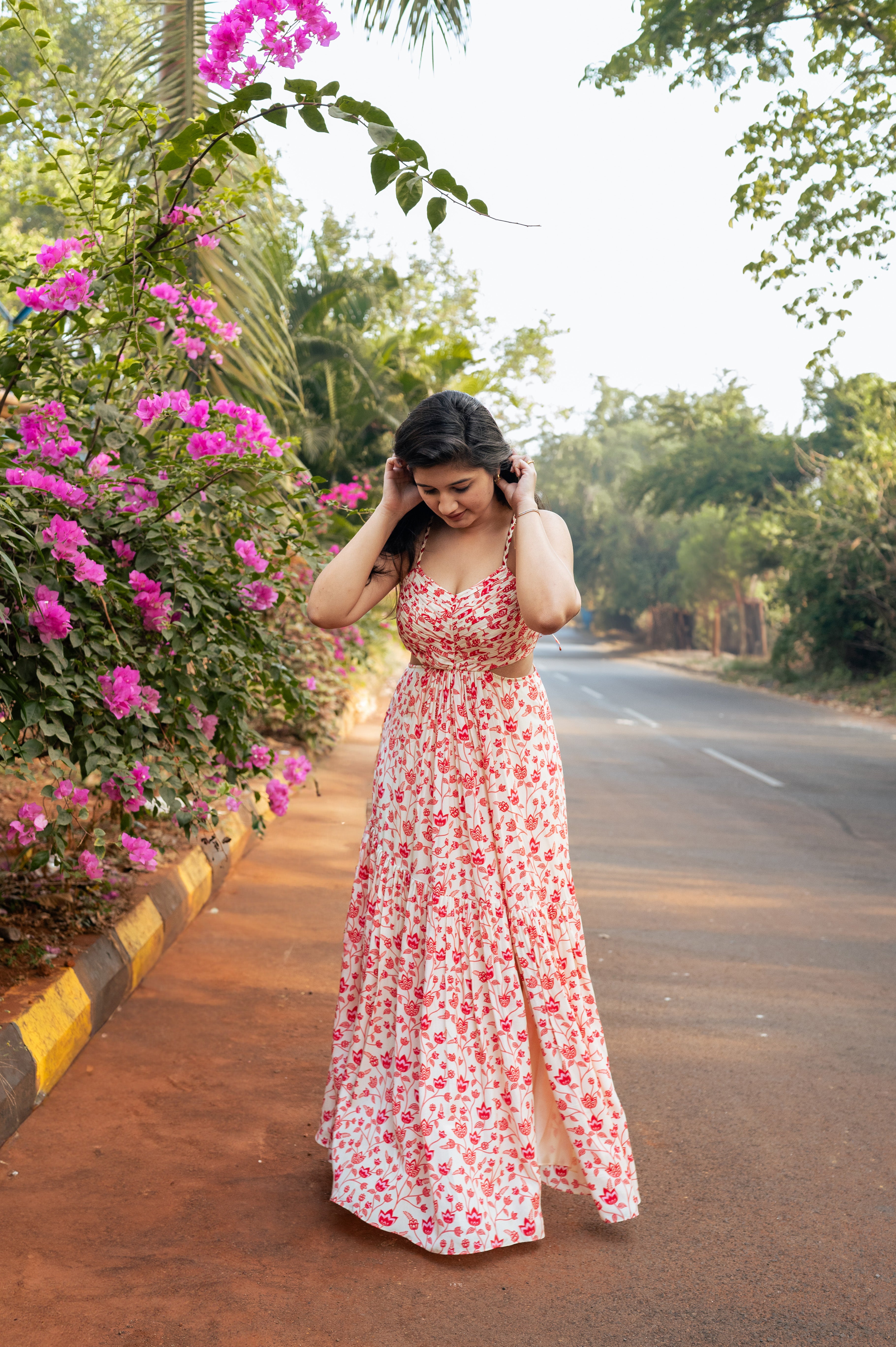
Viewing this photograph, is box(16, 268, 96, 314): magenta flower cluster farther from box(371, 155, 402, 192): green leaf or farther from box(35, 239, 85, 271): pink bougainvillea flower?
box(371, 155, 402, 192): green leaf

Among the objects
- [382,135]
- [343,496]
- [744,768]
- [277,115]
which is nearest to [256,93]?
[277,115]

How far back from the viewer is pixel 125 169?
6570 mm

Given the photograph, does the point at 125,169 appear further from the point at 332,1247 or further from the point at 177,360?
the point at 332,1247

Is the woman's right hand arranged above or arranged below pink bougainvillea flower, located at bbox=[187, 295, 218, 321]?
below

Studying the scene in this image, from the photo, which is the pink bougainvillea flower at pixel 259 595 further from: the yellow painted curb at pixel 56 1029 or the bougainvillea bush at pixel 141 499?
the yellow painted curb at pixel 56 1029

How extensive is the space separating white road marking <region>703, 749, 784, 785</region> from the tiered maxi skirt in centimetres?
838

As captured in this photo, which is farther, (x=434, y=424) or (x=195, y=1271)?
(x=434, y=424)

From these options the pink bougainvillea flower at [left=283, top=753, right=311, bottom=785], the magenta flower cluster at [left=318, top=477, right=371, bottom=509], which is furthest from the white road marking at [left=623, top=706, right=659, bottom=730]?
the pink bougainvillea flower at [left=283, top=753, right=311, bottom=785]

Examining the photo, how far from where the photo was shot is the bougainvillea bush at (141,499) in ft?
11.2

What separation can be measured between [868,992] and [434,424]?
11.3ft

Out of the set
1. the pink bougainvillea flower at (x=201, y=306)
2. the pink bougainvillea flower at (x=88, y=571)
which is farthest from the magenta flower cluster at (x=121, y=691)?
the pink bougainvillea flower at (x=201, y=306)

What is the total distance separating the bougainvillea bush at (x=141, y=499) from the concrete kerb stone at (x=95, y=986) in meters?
0.38

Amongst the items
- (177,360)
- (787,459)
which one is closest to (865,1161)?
(177,360)

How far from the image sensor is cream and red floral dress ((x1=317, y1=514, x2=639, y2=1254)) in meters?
3.12
